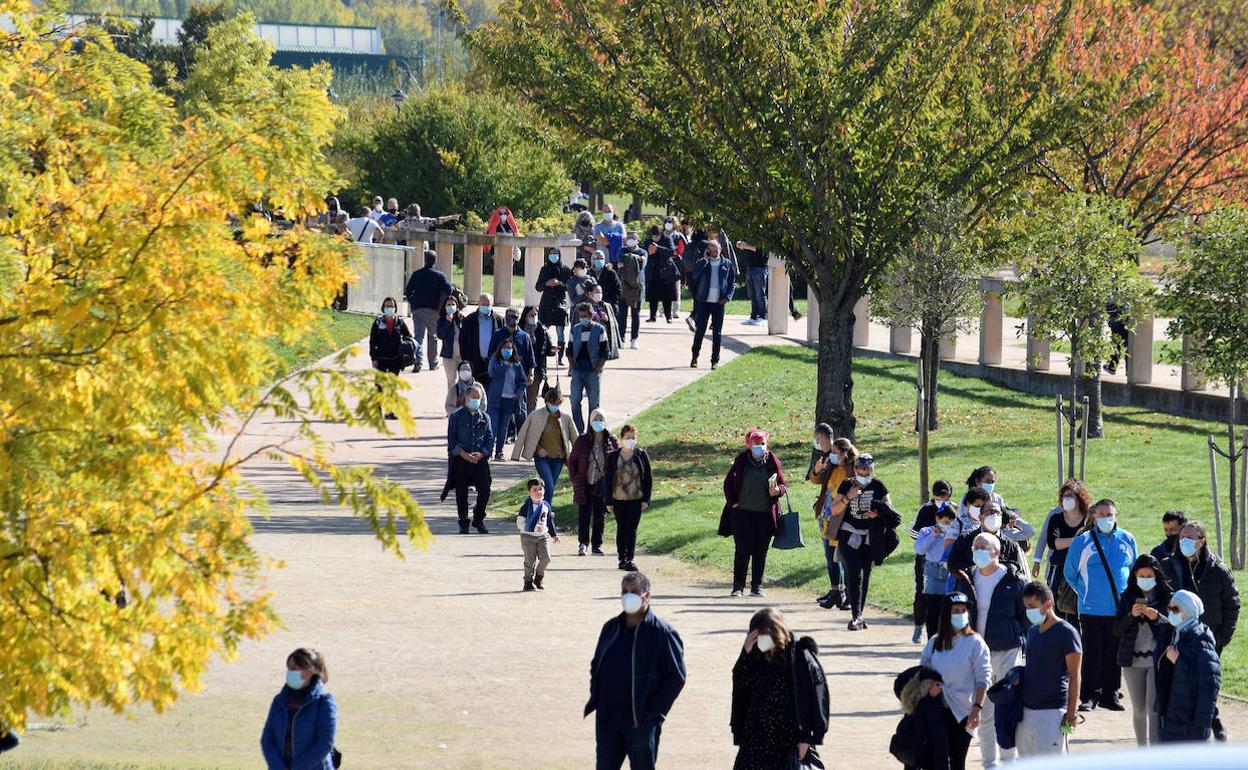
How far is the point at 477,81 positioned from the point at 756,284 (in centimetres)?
1571

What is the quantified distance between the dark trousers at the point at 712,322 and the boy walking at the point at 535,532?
41.7 ft

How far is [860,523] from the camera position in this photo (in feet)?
55.0

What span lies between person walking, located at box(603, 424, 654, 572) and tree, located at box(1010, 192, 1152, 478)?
5.26 m

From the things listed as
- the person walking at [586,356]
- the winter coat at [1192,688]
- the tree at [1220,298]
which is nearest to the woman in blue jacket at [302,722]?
the winter coat at [1192,688]

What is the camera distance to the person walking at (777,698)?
10.6 m

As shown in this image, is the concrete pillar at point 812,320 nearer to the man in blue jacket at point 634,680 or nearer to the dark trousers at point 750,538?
the dark trousers at point 750,538

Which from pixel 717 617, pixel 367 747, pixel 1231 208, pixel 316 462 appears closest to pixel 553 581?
pixel 717 617

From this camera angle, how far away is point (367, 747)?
42.8 feet

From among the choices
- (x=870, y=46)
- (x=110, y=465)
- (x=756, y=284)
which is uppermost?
(x=870, y=46)

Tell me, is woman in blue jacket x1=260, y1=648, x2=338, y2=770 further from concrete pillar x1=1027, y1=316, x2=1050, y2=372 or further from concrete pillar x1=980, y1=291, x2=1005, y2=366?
concrete pillar x1=980, y1=291, x2=1005, y2=366

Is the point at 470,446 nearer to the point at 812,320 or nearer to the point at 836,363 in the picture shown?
the point at 836,363

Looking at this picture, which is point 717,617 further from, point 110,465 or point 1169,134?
point 1169,134

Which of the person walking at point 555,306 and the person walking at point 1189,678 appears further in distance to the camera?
the person walking at point 555,306

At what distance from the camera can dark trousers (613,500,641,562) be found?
1919cm
